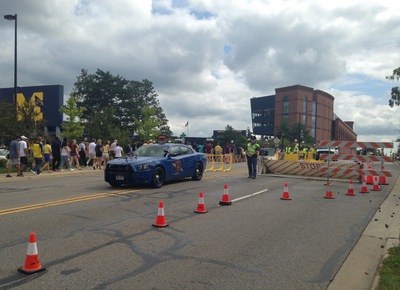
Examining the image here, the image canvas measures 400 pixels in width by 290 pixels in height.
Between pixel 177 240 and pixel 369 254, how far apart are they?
3.04 metres

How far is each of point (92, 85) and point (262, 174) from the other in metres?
63.2

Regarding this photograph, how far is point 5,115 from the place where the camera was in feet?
69.8

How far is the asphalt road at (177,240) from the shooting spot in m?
4.68

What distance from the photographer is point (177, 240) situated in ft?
21.0

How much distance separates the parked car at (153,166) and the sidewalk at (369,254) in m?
6.87

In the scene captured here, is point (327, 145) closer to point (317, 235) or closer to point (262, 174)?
point (262, 174)

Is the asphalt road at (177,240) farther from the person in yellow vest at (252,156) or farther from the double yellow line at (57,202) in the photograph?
the person in yellow vest at (252,156)

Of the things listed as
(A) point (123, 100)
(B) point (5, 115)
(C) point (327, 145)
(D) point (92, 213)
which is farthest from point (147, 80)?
(D) point (92, 213)

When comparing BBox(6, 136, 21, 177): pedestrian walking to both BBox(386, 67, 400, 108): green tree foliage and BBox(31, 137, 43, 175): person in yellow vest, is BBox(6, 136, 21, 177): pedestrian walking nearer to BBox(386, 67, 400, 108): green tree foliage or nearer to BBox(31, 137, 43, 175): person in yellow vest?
BBox(31, 137, 43, 175): person in yellow vest

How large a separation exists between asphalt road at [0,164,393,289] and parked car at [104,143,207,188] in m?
1.12

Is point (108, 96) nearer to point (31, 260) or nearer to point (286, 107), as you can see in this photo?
point (286, 107)

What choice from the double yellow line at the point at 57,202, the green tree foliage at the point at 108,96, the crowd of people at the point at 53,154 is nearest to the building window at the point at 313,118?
the green tree foliage at the point at 108,96

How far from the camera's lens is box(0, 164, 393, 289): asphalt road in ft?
15.4

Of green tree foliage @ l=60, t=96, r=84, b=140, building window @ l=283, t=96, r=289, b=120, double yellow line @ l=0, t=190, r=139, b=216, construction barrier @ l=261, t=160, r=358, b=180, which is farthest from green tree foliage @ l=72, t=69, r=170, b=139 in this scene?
double yellow line @ l=0, t=190, r=139, b=216
